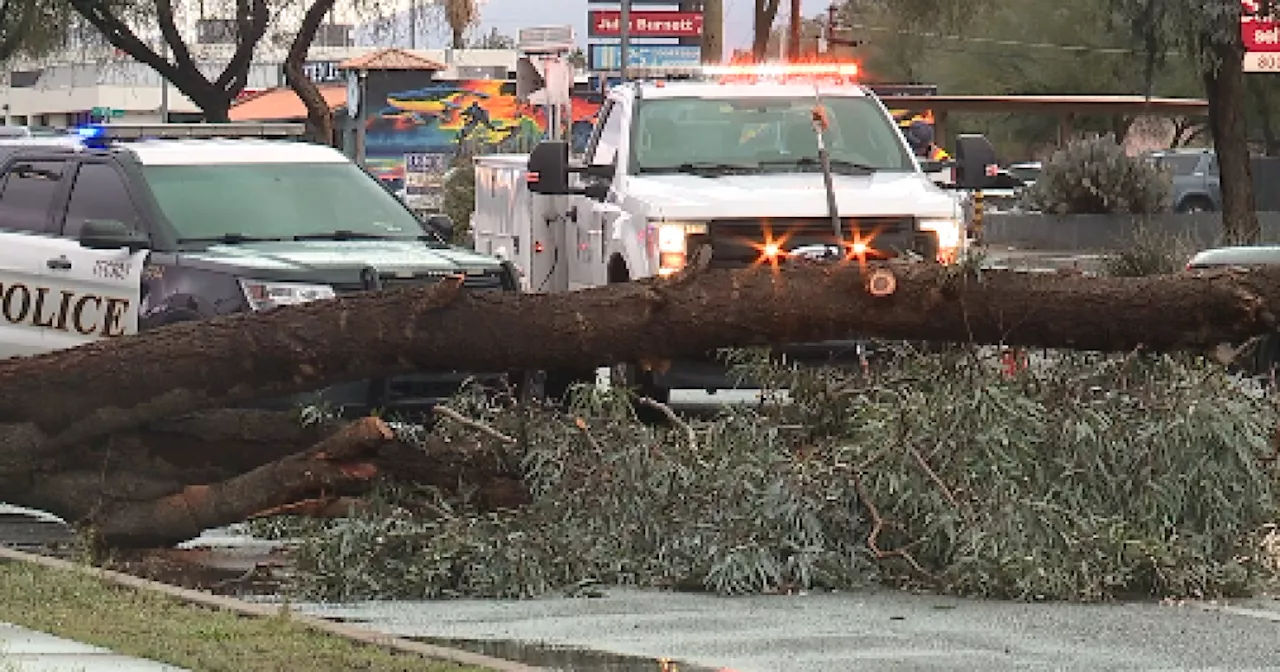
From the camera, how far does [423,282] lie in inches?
552

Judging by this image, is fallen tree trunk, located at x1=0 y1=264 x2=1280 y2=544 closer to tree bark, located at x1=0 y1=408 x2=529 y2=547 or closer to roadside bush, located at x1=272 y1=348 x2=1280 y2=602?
tree bark, located at x1=0 y1=408 x2=529 y2=547

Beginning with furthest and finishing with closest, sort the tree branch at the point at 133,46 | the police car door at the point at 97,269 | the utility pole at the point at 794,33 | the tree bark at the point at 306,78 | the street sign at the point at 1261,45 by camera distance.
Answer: the utility pole at the point at 794,33
the tree branch at the point at 133,46
the tree bark at the point at 306,78
the street sign at the point at 1261,45
the police car door at the point at 97,269

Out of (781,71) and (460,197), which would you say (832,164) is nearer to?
(781,71)

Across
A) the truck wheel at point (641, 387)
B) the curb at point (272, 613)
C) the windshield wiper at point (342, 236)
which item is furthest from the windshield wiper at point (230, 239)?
the curb at point (272, 613)

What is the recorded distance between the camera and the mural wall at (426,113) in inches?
2345

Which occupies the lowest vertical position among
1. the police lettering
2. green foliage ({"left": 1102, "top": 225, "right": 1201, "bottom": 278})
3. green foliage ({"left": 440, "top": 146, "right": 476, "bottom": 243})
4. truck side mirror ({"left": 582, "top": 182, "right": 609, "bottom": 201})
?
green foliage ({"left": 440, "top": 146, "right": 476, "bottom": 243})

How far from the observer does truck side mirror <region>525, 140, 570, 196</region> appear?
16.6 metres

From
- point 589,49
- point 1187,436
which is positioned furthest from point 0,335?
point 589,49

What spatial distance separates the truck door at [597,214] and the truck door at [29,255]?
331cm

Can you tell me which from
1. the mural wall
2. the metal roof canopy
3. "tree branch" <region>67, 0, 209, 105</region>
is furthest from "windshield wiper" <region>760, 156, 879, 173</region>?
the mural wall

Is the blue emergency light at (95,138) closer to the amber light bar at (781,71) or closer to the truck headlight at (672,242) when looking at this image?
the truck headlight at (672,242)

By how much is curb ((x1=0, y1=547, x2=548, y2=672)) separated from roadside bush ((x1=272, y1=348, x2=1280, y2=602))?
0.75 m

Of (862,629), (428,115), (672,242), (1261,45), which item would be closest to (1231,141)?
(1261,45)

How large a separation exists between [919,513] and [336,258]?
4.88m
